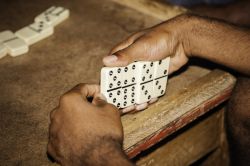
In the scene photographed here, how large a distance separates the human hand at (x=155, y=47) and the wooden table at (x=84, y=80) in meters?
0.14

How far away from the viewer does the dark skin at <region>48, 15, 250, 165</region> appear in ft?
3.69

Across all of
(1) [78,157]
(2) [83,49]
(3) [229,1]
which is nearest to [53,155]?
(1) [78,157]

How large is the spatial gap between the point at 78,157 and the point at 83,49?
82 cm

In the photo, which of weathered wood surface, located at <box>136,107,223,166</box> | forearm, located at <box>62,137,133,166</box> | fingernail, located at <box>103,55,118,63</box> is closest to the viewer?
forearm, located at <box>62,137,133,166</box>

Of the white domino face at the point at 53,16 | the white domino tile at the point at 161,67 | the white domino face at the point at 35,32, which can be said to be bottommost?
the white domino face at the point at 35,32

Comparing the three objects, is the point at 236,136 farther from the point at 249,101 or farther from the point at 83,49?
the point at 83,49

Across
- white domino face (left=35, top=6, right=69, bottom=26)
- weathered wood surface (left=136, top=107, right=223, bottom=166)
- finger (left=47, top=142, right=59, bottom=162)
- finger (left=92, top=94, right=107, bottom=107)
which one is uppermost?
finger (left=92, top=94, right=107, bottom=107)

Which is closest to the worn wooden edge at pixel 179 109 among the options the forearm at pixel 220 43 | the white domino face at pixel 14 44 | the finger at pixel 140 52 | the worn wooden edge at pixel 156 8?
the forearm at pixel 220 43

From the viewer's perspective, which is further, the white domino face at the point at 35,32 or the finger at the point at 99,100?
the white domino face at the point at 35,32

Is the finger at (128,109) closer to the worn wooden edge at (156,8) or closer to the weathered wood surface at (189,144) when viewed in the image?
the weathered wood surface at (189,144)

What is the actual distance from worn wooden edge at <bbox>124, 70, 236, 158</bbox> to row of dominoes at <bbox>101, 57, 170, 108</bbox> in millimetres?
75

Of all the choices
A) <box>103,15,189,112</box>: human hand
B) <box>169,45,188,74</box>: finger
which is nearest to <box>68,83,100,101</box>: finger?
<box>103,15,189,112</box>: human hand

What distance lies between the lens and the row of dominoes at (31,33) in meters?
1.75

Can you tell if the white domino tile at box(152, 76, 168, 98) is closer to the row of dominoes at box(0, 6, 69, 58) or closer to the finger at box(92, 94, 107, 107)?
the finger at box(92, 94, 107, 107)
